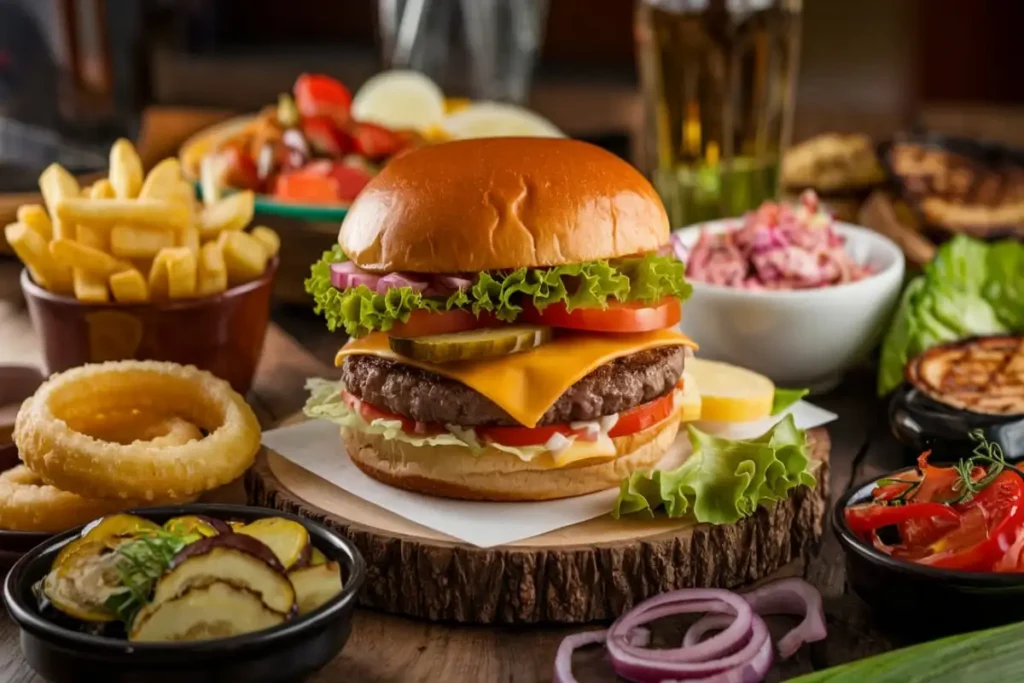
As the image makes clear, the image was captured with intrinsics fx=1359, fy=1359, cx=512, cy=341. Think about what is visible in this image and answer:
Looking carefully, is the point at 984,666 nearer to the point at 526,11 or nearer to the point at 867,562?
the point at 867,562

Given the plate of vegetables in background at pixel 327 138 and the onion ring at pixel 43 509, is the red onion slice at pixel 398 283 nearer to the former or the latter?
the onion ring at pixel 43 509

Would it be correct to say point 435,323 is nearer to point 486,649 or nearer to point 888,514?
point 486,649

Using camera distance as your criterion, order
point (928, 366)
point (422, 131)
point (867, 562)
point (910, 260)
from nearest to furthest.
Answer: point (867, 562) < point (928, 366) < point (910, 260) < point (422, 131)

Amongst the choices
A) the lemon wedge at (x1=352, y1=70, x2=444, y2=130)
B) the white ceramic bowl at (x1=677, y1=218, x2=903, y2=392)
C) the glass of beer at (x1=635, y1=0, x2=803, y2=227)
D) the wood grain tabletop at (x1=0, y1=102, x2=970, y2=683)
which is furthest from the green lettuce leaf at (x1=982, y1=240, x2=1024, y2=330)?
the lemon wedge at (x1=352, y1=70, x2=444, y2=130)

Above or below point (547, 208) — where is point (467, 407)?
below

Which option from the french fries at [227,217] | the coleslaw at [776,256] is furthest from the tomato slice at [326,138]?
the coleslaw at [776,256]

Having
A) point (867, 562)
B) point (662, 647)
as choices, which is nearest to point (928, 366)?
point (867, 562)
